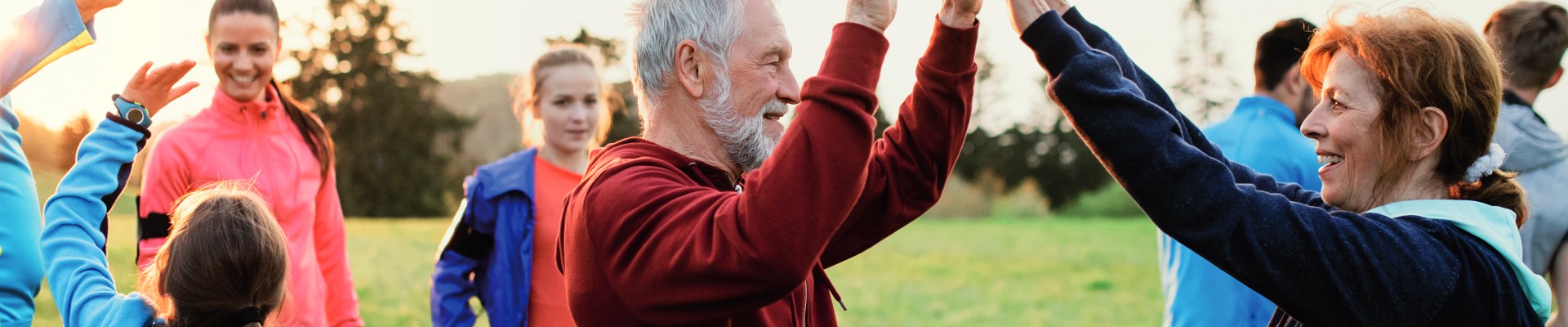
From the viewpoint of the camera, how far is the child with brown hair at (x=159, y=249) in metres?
2.50

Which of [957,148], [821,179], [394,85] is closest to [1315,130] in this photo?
[957,148]

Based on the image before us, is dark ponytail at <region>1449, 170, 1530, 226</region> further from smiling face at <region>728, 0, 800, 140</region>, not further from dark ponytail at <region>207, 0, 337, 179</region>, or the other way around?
dark ponytail at <region>207, 0, 337, 179</region>

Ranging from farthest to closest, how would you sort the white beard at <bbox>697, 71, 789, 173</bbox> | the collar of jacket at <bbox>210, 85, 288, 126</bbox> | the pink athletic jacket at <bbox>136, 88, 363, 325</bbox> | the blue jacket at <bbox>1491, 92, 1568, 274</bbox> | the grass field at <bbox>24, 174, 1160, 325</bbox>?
1. the grass field at <bbox>24, 174, 1160, 325</bbox>
2. the collar of jacket at <bbox>210, 85, 288, 126</bbox>
3. the pink athletic jacket at <bbox>136, 88, 363, 325</bbox>
4. the blue jacket at <bbox>1491, 92, 1568, 274</bbox>
5. the white beard at <bbox>697, 71, 789, 173</bbox>

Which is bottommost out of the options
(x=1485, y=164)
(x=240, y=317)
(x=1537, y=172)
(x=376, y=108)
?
(x=376, y=108)

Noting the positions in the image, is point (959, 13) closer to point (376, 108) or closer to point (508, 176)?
point (508, 176)

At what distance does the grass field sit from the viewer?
14.1 meters

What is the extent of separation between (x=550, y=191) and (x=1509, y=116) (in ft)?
11.9

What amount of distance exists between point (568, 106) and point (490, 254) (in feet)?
2.77

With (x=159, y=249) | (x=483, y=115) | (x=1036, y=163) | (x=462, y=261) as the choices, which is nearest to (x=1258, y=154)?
(x=462, y=261)

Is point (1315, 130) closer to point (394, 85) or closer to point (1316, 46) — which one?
point (1316, 46)

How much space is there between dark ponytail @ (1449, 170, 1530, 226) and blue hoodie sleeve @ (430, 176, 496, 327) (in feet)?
10.9

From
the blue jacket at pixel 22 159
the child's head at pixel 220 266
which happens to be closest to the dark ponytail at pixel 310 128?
the blue jacket at pixel 22 159

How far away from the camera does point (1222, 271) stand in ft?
14.1

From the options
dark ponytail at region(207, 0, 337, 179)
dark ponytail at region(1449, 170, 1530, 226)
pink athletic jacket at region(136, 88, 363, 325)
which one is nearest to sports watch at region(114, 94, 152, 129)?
pink athletic jacket at region(136, 88, 363, 325)
